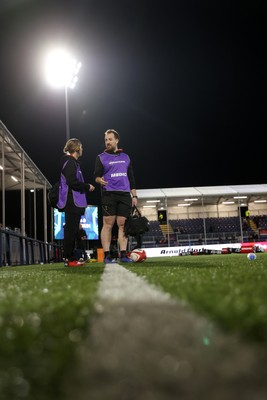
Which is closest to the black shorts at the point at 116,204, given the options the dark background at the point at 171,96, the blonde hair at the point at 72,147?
the blonde hair at the point at 72,147

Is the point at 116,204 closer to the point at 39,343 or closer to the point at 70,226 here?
the point at 70,226

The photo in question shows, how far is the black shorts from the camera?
556 cm

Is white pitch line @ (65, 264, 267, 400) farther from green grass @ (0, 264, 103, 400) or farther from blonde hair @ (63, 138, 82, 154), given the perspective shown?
blonde hair @ (63, 138, 82, 154)

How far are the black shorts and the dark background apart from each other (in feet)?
56.6

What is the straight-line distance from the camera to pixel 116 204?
5598 millimetres

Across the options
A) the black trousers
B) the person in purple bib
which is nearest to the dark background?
the person in purple bib

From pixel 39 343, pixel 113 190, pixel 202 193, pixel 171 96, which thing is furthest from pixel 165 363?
pixel 171 96

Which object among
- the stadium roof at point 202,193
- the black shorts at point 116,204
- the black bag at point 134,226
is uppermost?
the stadium roof at point 202,193

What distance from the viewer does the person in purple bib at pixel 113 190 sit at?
556cm

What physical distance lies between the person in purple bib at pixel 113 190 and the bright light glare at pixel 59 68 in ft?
34.3

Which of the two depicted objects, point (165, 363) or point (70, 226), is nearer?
point (165, 363)

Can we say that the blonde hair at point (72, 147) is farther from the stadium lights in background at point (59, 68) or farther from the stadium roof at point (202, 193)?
the stadium roof at point (202, 193)

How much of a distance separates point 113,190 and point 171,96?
28948mm

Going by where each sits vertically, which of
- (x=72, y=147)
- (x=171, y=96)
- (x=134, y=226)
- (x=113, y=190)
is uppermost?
(x=171, y=96)
